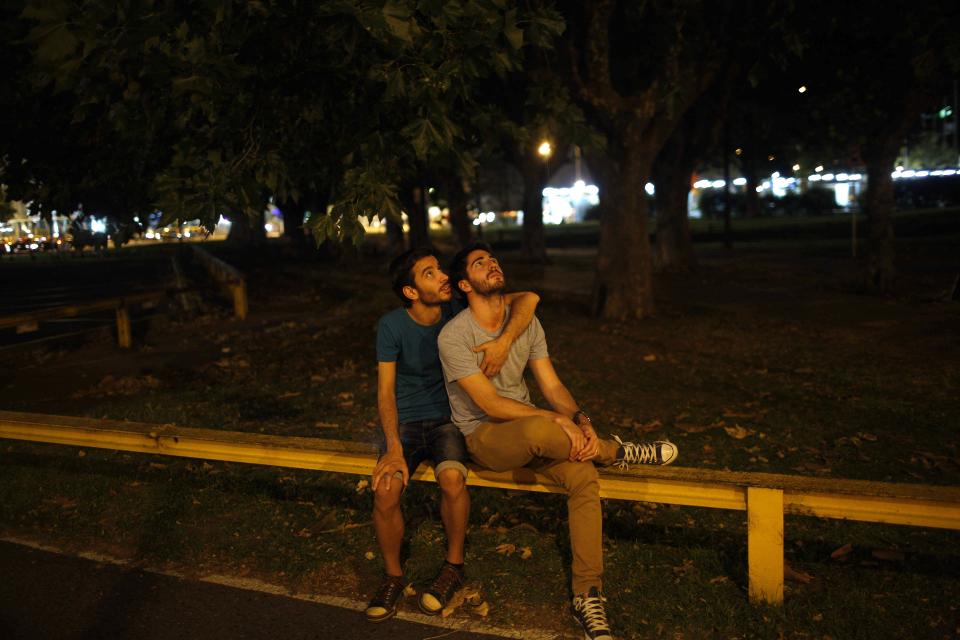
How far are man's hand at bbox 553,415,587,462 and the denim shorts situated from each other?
57 cm

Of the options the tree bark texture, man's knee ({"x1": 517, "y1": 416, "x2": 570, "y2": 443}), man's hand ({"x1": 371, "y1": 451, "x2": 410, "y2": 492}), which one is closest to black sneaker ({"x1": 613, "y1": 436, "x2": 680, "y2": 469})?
man's knee ({"x1": 517, "y1": 416, "x2": 570, "y2": 443})

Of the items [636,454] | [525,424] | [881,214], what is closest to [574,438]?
[525,424]

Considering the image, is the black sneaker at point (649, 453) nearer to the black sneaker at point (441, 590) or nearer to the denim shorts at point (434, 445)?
the denim shorts at point (434, 445)

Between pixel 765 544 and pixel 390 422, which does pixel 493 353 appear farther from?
pixel 765 544

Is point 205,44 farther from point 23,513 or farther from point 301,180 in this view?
point 23,513

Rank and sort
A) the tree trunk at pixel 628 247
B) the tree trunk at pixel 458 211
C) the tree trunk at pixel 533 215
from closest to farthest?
the tree trunk at pixel 628 247 → the tree trunk at pixel 458 211 → the tree trunk at pixel 533 215

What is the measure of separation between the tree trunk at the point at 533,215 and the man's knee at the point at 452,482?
82.0 ft

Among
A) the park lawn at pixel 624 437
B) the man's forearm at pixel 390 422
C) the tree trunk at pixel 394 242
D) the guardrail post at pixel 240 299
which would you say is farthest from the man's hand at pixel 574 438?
the tree trunk at pixel 394 242

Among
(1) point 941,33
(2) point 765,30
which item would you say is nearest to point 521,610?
(1) point 941,33

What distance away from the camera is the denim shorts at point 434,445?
185 inches

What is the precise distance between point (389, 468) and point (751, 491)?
1705mm

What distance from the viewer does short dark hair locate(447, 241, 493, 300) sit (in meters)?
4.84

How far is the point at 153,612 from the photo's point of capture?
466 centimetres

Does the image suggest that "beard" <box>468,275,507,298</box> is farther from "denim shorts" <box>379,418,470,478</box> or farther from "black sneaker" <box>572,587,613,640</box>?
"black sneaker" <box>572,587,613,640</box>
